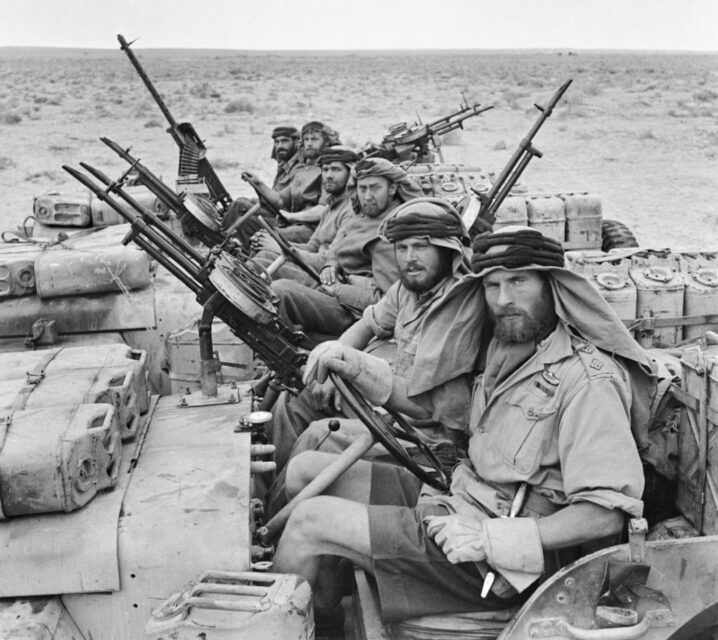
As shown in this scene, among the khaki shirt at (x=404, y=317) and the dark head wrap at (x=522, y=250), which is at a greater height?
the dark head wrap at (x=522, y=250)

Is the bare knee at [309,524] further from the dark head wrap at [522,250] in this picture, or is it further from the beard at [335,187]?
the beard at [335,187]

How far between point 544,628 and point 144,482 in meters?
1.49

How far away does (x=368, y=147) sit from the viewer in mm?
10992

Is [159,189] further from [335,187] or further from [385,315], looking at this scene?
[385,315]

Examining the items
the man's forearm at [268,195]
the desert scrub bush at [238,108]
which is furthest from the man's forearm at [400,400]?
the desert scrub bush at [238,108]

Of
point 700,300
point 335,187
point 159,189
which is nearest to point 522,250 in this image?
point 700,300

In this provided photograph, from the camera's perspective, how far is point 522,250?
2959 mm

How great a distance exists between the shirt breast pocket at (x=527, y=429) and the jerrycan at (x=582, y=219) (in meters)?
6.27

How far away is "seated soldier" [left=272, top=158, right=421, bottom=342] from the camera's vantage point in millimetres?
6137

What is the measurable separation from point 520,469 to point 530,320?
1.62ft

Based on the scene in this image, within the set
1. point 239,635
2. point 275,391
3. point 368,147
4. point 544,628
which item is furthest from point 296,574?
point 368,147

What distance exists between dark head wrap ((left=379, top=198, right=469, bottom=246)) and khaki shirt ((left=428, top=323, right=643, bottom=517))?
1.12m

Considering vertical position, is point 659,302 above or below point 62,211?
below

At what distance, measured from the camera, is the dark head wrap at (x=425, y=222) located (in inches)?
164
